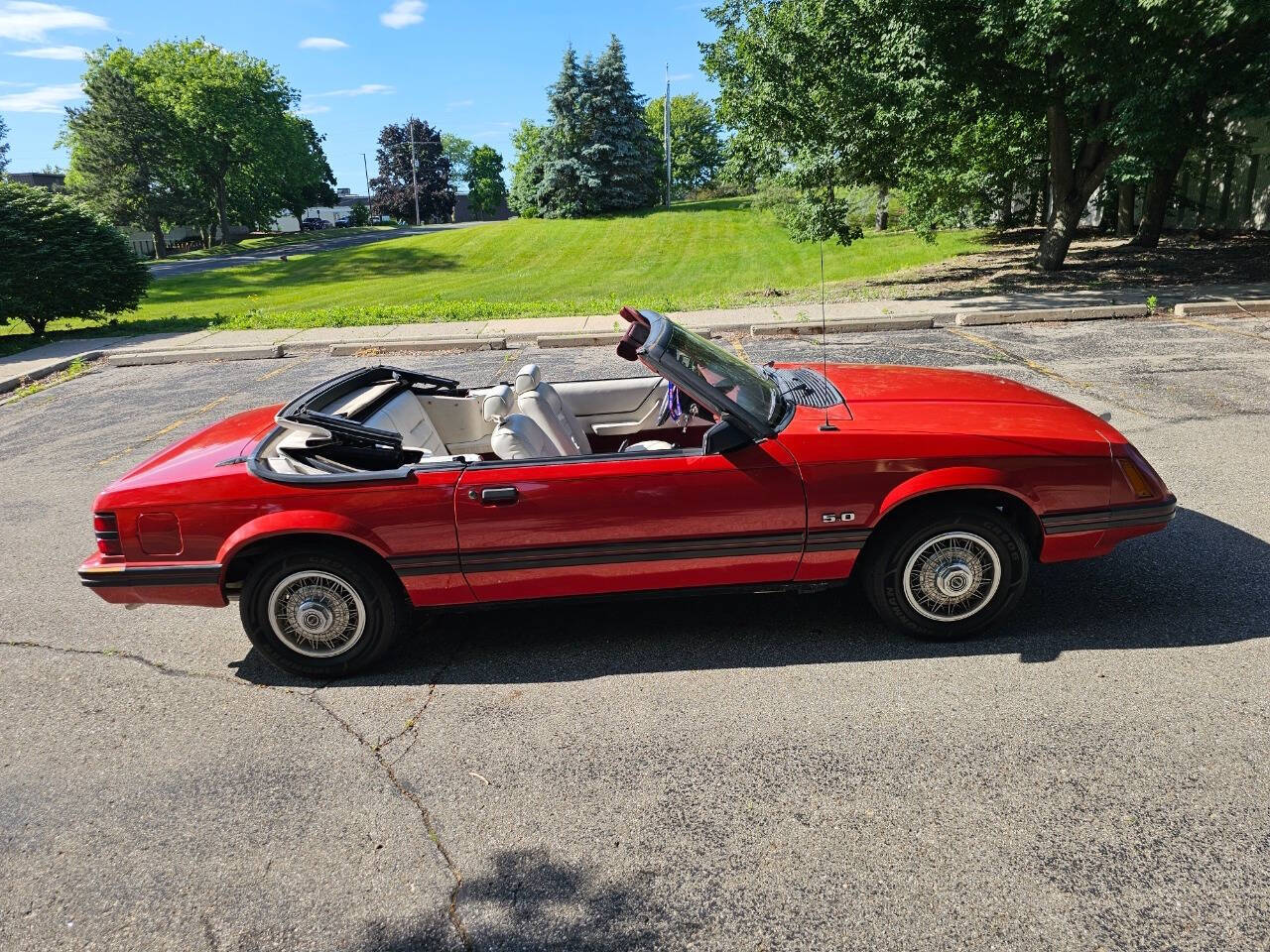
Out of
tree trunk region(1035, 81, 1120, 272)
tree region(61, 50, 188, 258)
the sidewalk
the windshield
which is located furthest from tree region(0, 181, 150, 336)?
tree region(61, 50, 188, 258)

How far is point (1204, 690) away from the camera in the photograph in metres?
3.55

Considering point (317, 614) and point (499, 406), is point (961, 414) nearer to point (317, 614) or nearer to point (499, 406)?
point (499, 406)

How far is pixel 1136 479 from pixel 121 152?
202ft

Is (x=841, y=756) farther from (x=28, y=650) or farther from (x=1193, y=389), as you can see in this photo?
(x=1193, y=389)

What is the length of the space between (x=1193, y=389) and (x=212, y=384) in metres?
11.9

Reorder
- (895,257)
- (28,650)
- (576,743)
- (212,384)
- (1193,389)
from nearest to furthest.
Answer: (576,743) → (28,650) → (1193,389) → (212,384) → (895,257)

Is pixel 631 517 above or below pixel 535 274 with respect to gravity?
below

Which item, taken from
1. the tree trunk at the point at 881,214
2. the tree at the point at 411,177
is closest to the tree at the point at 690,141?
the tree at the point at 411,177

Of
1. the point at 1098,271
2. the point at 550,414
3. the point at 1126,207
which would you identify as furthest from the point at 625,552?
the point at 1126,207

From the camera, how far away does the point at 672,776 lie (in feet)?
10.7

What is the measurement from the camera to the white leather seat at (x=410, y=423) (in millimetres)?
4438

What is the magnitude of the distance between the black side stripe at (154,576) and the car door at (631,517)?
1.19 m

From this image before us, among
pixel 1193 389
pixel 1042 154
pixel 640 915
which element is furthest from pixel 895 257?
pixel 640 915

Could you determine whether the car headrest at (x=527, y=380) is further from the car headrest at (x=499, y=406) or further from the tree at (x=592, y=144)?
the tree at (x=592, y=144)
